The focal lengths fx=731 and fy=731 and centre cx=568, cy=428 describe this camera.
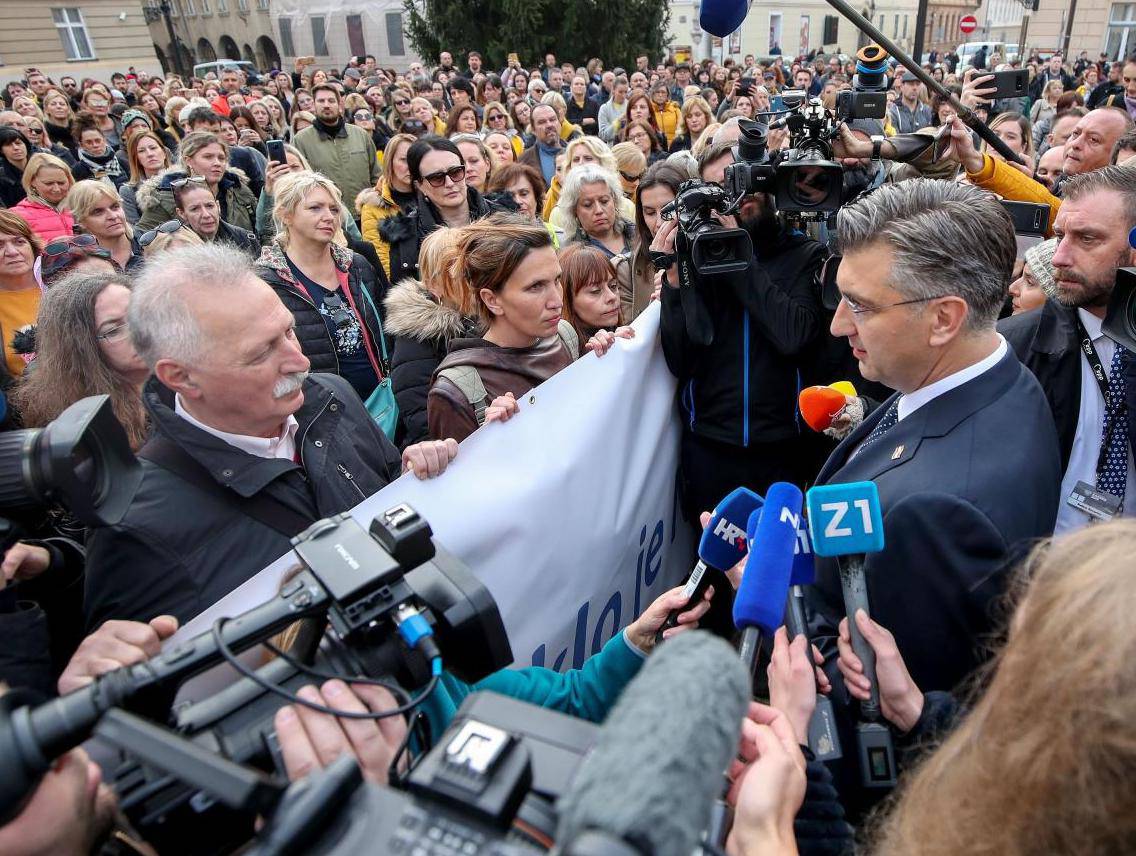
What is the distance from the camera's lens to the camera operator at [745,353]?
2607mm

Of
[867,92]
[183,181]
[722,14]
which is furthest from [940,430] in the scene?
[183,181]

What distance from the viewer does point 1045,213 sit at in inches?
109

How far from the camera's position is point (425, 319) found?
298 cm

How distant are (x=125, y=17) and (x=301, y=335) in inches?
1428

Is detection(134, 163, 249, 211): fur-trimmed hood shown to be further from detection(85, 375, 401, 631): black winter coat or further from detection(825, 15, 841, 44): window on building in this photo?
detection(825, 15, 841, 44): window on building

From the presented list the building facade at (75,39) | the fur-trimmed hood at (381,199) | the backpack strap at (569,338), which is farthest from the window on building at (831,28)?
the backpack strap at (569,338)

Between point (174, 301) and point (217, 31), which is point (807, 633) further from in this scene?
point (217, 31)

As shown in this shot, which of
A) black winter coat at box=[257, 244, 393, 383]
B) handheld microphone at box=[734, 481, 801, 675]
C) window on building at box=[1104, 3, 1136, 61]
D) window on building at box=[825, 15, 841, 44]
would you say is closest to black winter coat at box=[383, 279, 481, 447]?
black winter coat at box=[257, 244, 393, 383]

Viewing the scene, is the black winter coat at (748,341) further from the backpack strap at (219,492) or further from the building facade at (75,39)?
the building facade at (75,39)

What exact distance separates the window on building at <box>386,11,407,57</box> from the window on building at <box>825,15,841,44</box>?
22622 millimetres

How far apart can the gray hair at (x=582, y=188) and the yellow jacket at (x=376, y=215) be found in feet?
4.17

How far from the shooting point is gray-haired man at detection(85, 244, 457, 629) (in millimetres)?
1681

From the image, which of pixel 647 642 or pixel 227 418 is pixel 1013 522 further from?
pixel 227 418

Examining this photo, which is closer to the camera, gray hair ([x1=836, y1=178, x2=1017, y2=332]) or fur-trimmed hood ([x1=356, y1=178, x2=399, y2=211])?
gray hair ([x1=836, y1=178, x2=1017, y2=332])
